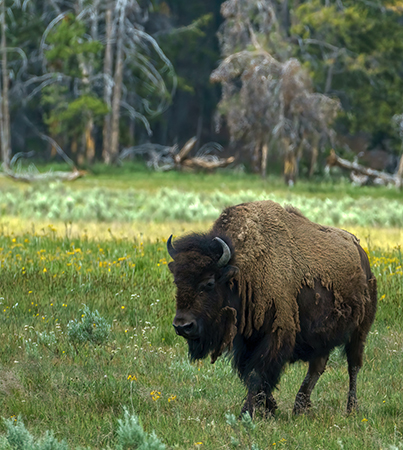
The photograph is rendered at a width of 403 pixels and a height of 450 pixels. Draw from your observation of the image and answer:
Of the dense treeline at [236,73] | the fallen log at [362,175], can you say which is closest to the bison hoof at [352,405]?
the dense treeline at [236,73]

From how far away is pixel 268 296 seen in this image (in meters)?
5.35

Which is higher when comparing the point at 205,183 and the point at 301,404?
the point at 301,404

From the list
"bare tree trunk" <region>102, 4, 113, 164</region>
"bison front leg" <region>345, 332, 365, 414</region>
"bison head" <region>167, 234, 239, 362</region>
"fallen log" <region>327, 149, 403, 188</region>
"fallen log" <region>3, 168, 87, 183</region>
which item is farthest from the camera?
"bare tree trunk" <region>102, 4, 113, 164</region>

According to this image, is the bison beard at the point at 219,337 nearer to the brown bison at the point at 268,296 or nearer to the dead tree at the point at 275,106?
the brown bison at the point at 268,296

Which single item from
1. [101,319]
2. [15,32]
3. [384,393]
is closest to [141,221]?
[101,319]

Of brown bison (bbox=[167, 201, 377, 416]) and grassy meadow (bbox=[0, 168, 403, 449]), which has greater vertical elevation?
brown bison (bbox=[167, 201, 377, 416])

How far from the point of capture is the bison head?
16.3 ft

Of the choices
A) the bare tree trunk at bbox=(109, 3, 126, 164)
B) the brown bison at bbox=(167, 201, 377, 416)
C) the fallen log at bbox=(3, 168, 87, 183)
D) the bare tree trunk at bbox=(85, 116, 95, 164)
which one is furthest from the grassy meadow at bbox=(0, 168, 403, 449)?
the bare tree trunk at bbox=(85, 116, 95, 164)

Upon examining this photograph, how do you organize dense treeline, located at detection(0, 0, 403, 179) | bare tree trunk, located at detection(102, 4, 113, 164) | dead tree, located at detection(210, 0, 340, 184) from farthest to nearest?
bare tree trunk, located at detection(102, 4, 113, 164) → dense treeline, located at detection(0, 0, 403, 179) → dead tree, located at detection(210, 0, 340, 184)

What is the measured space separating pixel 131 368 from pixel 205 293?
1685mm

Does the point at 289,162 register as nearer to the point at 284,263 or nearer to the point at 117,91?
the point at 117,91

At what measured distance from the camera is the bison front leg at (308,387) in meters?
5.62

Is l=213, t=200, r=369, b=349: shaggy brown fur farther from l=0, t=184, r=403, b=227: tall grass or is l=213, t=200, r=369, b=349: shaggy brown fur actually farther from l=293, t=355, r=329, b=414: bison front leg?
l=0, t=184, r=403, b=227: tall grass

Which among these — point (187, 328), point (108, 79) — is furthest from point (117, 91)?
point (187, 328)
